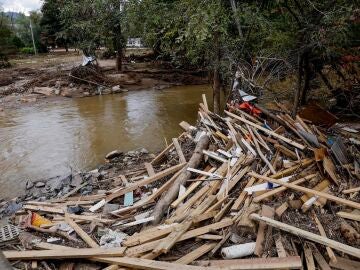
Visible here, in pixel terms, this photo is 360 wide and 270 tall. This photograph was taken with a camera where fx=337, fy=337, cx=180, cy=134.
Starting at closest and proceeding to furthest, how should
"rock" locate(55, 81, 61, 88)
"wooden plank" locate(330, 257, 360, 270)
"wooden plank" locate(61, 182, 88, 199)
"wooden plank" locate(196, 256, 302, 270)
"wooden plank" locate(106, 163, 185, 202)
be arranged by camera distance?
1. "wooden plank" locate(196, 256, 302, 270)
2. "wooden plank" locate(330, 257, 360, 270)
3. "wooden plank" locate(106, 163, 185, 202)
4. "wooden plank" locate(61, 182, 88, 199)
5. "rock" locate(55, 81, 61, 88)

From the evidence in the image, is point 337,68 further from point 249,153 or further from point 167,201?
point 167,201

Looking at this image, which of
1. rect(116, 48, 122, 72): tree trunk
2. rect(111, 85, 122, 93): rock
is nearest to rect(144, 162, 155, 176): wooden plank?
rect(111, 85, 122, 93): rock

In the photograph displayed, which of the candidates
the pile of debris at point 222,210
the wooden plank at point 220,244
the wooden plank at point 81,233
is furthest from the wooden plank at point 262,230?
the wooden plank at point 81,233

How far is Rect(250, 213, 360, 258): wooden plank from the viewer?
394 cm

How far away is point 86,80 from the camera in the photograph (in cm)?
2055

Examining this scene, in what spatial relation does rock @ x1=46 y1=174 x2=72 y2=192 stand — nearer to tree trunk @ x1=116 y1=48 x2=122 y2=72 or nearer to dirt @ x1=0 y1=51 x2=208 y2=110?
dirt @ x1=0 y1=51 x2=208 y2=110

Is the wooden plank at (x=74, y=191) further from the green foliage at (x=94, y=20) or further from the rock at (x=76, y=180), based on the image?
the green foliage at (x=94, y=20)

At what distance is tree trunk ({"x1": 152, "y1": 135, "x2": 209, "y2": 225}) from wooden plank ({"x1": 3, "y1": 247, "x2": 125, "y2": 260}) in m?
1.06

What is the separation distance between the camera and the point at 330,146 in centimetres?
653

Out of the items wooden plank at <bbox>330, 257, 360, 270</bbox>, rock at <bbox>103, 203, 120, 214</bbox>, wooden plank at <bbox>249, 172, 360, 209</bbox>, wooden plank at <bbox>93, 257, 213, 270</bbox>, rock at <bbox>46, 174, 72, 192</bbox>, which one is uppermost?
wooden plank at <bbox>249, 172, 360, 209</bbox>

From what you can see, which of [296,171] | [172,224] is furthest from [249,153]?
[172,224]

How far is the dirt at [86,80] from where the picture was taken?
19.3 metres

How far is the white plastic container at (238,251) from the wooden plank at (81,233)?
1.82m

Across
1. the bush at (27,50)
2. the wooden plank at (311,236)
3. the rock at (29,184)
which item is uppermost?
the bush at (27,50)
